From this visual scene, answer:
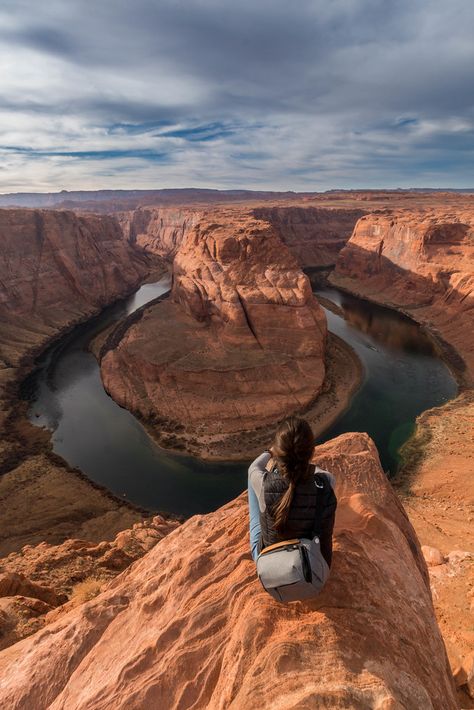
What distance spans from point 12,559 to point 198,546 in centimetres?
1144

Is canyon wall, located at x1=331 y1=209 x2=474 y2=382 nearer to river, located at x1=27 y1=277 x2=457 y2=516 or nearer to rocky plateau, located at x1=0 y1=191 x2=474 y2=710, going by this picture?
rocky plateau, located at x1=0 y1=191 x2=474 y2=710

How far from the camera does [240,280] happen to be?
43.6 meters

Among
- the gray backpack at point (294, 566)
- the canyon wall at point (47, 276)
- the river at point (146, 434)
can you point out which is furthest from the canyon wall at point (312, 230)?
the gray backpack at point (294, 566)

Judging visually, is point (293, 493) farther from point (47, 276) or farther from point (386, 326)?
point (47, 276)

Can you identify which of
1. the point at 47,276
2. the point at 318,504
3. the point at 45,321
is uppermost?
the point at 318,504

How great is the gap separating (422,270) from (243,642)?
7341cm

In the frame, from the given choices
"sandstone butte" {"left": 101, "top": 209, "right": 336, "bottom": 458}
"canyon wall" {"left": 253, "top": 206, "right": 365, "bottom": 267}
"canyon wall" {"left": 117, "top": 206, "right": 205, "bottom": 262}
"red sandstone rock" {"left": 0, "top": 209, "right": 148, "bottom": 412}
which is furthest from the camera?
"canyon wall" {"left": 117, "top": 206, "right": 205, "bottom": 262}

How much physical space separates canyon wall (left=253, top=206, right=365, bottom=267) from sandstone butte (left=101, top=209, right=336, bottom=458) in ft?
208

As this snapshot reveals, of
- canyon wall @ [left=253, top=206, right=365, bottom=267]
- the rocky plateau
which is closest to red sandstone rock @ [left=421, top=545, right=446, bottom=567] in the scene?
the rocky plateau

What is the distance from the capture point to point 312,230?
388 feet

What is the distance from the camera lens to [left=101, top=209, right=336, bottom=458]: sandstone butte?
113ft

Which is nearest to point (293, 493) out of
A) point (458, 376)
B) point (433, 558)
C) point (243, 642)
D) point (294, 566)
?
point (294, 566)

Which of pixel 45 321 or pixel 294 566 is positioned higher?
pixel 294 566

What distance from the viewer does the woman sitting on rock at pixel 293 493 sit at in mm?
4043
